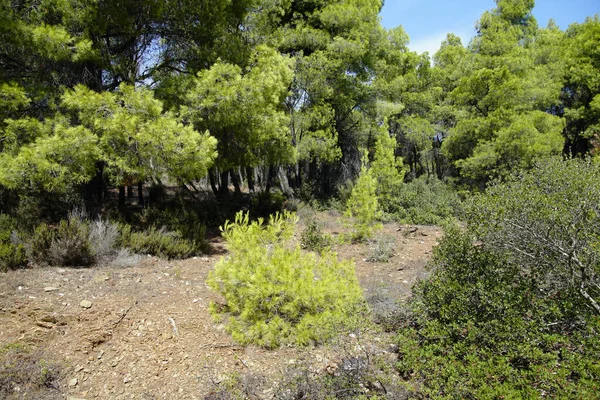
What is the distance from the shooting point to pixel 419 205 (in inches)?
461

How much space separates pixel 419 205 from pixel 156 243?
27.8 ft

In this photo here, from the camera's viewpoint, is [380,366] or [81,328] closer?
[380,366]

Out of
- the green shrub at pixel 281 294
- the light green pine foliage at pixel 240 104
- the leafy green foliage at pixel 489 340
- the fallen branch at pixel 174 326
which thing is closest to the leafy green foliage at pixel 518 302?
the leafy green foliage at pixel 489 340

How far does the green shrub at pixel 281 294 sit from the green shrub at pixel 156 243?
315cm

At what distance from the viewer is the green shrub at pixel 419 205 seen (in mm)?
10680

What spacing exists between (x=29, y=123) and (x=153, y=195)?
4309 millimetres

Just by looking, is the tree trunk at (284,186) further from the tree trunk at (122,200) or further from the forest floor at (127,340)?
the forest floor at (127,340)

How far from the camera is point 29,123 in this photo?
5.99 meters

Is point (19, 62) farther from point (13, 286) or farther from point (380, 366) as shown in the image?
point (380, 366)

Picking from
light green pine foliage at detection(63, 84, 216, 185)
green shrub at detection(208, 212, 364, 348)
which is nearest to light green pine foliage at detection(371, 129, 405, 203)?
light green pine foliage at detection(63, 84, 216, 185)

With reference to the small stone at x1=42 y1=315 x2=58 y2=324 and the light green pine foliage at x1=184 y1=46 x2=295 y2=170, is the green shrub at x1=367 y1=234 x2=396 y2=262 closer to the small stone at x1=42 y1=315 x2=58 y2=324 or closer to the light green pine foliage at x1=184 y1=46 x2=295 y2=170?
the light green pine foliage at x1=184 y1=46 x2=295 y2=170

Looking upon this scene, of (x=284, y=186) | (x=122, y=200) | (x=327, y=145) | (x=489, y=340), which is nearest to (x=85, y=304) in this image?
(x=489, y=340)

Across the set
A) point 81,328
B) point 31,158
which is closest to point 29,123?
point 31,158

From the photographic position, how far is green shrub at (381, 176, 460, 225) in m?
10.7
